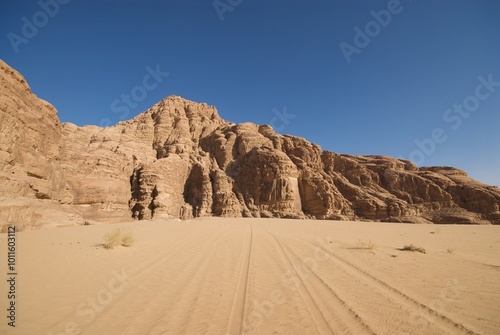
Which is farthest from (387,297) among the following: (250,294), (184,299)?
(184,299)

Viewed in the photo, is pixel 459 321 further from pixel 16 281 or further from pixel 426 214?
pixel 426 214

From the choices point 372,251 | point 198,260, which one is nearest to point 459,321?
point 372,251

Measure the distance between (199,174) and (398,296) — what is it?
47051 millimetres

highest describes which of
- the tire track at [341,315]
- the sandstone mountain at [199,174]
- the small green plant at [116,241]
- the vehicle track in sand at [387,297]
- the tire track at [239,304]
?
the sandstone mountain at [199,174]

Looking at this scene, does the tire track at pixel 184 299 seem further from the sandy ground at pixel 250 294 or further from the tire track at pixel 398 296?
the tire track at pixel 398 296

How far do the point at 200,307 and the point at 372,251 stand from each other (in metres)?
6.18

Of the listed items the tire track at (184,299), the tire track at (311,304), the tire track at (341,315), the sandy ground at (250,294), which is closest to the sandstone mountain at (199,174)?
the sandy ground at (250,294)

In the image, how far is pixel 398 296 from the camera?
3.73 metres

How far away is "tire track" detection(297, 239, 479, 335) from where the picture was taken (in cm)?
280

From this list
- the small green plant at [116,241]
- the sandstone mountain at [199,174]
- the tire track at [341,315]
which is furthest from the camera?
the sandstone mountain at [199,174]

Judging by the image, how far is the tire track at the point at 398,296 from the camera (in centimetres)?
280

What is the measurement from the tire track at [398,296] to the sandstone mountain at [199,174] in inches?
699

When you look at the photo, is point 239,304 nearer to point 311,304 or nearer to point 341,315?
point 311,304

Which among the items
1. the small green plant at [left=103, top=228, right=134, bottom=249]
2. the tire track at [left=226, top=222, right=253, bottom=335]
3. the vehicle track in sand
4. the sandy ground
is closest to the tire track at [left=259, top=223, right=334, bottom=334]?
the sandy ground
